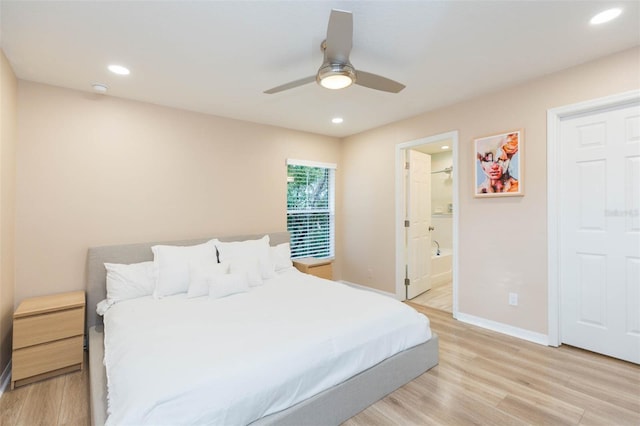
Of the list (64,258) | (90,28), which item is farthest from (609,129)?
(64,258)

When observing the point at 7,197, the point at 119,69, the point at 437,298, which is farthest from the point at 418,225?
the point at 7,197

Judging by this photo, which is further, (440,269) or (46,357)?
(440,269)

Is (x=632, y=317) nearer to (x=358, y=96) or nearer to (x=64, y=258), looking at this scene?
(x=358, y=96)

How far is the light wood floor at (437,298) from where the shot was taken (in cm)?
405

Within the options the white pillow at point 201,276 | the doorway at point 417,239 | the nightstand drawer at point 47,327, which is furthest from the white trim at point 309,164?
the nightstand drawer at point 47,327

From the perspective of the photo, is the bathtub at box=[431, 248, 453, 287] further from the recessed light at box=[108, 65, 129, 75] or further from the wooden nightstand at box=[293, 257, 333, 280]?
the recessed light at box=[108, 65, 129, 75]

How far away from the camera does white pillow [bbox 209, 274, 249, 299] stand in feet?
8.63

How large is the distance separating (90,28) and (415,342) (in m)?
3.22

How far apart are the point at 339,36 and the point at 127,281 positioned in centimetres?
270

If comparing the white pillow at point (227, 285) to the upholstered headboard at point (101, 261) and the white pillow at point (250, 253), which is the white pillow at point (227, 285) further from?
the upholstered headboard at point (101, 261)

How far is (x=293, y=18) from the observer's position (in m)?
1.91

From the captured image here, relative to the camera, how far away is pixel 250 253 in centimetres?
335

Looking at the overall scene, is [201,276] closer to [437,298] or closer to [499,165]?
[499,165]

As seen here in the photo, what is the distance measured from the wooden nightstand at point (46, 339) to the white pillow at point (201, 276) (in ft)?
2.88
